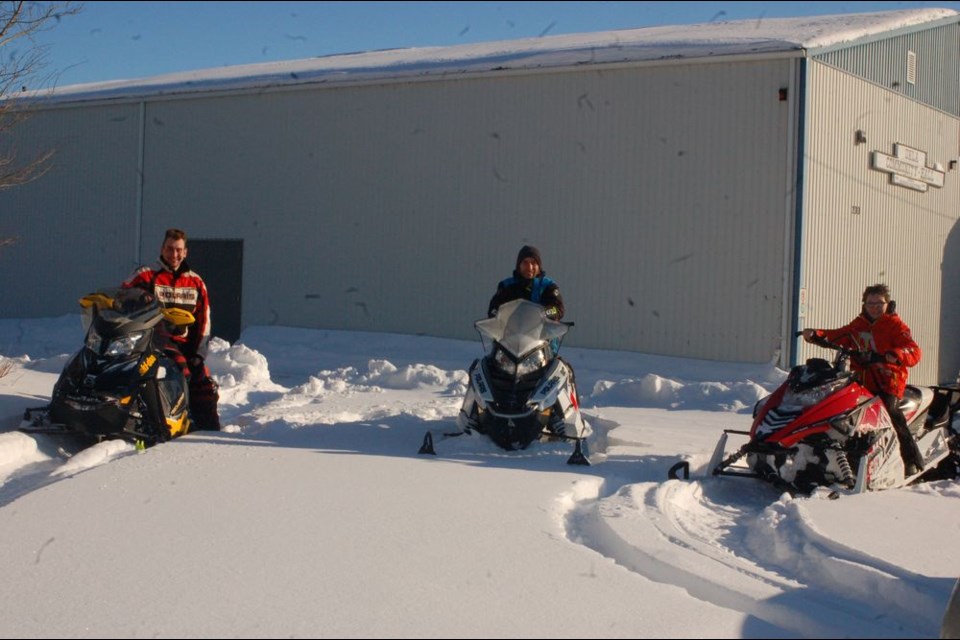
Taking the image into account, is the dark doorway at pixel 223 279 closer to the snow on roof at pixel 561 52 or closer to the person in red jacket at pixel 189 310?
the snow on roof at pixel 561 52

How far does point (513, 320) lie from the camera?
8422 millimetres

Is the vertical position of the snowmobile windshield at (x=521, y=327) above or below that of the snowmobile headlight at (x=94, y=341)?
above

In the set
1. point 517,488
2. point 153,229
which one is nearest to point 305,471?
point 517,488

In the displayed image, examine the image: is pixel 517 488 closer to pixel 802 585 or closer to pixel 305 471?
pixel 305 471

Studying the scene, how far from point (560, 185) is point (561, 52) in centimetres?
212

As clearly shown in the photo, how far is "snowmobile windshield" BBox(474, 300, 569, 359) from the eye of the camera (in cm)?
829

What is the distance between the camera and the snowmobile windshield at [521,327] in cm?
829

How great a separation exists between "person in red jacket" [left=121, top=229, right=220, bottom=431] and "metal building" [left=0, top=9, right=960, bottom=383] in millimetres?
8318

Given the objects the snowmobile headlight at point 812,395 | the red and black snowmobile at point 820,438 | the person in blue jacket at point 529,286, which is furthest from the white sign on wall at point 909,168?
the snowmobile headlight at point 812,395

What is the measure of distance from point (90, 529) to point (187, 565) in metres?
0.89

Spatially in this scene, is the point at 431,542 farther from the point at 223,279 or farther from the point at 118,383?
the point at 223,279

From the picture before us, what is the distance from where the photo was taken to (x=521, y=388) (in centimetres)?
815

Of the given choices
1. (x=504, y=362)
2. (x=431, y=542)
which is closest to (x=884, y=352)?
(x=504, y=362)

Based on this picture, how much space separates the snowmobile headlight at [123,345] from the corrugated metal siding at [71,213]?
13312mm
